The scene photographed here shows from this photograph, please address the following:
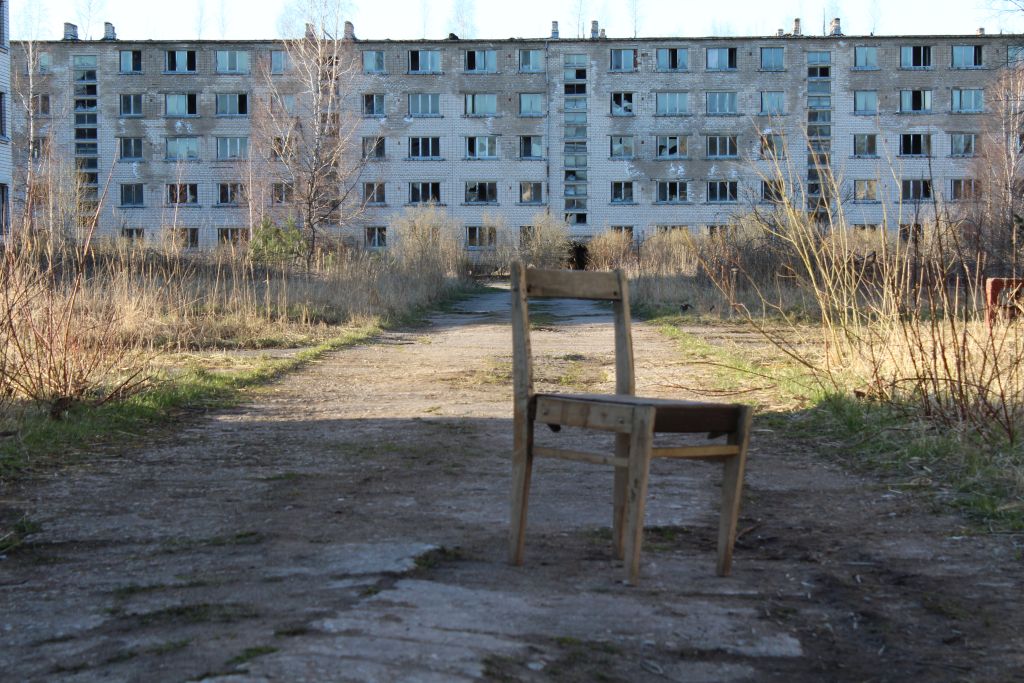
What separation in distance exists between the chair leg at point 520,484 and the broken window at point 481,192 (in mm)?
53232

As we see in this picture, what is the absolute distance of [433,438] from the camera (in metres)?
7.20

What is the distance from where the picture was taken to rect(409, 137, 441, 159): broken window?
57.0 meters

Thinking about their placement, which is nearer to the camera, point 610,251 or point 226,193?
point 610,251

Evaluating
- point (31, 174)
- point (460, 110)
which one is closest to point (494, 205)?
point (460, 110)

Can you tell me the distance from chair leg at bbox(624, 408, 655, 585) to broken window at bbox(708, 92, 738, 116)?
2157 inches

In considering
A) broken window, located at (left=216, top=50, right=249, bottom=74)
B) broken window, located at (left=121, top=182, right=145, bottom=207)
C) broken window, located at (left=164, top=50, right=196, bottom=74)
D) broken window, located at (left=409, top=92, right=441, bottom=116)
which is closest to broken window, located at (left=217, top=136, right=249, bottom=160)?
broken window, located at (left=216, top=50, right=249, bottom=74)

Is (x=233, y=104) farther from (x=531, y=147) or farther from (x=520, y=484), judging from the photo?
(x=520, y=484)

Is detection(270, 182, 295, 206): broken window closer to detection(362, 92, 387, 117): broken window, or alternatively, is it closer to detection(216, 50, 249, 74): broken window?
detection(362, 92, 387, 117): broken window

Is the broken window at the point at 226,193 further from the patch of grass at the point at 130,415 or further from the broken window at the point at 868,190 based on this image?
the patch of grass at the point at 130,415

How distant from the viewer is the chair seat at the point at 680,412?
3.89 meters

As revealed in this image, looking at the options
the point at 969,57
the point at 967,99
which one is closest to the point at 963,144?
the point at 967,99

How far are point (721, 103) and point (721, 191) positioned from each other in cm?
410

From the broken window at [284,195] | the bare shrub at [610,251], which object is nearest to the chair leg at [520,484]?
the bare shrub at [610,251]

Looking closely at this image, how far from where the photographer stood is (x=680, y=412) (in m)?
3.92
